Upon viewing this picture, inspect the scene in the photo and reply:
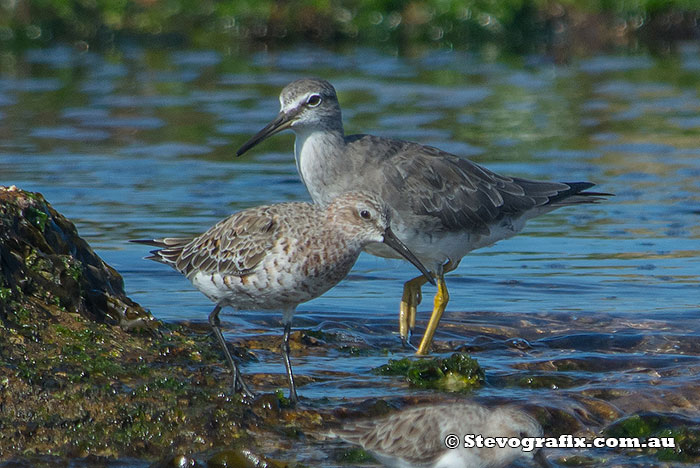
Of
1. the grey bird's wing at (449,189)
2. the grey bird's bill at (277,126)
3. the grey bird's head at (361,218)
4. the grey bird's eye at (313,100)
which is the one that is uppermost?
the grey bird's eye at (313,100)

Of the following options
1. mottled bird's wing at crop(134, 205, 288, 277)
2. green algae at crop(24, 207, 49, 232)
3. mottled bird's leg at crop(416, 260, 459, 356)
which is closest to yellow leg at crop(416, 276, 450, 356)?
mottled bird's leg at crop(416, 260, 459, 356)

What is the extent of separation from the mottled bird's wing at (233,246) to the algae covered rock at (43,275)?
421 millimetres

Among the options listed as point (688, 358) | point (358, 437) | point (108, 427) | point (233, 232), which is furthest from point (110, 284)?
point (688, 358)

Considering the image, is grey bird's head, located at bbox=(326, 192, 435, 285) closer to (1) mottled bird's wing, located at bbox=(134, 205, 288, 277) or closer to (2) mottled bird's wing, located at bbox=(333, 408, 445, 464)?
(1) mottled bird's wing, located at bbox=(134, 205, 288, 277)

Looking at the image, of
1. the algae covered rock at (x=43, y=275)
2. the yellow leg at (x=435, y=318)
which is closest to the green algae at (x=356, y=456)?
the algae covered rock at (x=43, y=275)

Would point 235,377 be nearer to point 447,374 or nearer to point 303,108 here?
point 447,374

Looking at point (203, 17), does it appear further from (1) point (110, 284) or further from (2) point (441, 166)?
(1) point (110, 284)

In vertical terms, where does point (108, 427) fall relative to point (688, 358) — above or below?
above

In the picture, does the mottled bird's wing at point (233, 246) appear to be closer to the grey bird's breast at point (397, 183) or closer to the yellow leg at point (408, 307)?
the grey bird's breast at point (397, 183)

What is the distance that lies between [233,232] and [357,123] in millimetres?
9447

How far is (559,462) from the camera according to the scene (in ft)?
18.8

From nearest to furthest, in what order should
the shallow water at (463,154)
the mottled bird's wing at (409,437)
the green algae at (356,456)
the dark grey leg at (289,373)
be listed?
the mottled bird's wing at (409,437)
the green algae at (356,456)
the dark grey leg at (289,373)
the shallow water at (463,154)

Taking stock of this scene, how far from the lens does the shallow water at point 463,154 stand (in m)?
7.30

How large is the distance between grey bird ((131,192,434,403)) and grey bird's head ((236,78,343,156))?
78.5 inches
